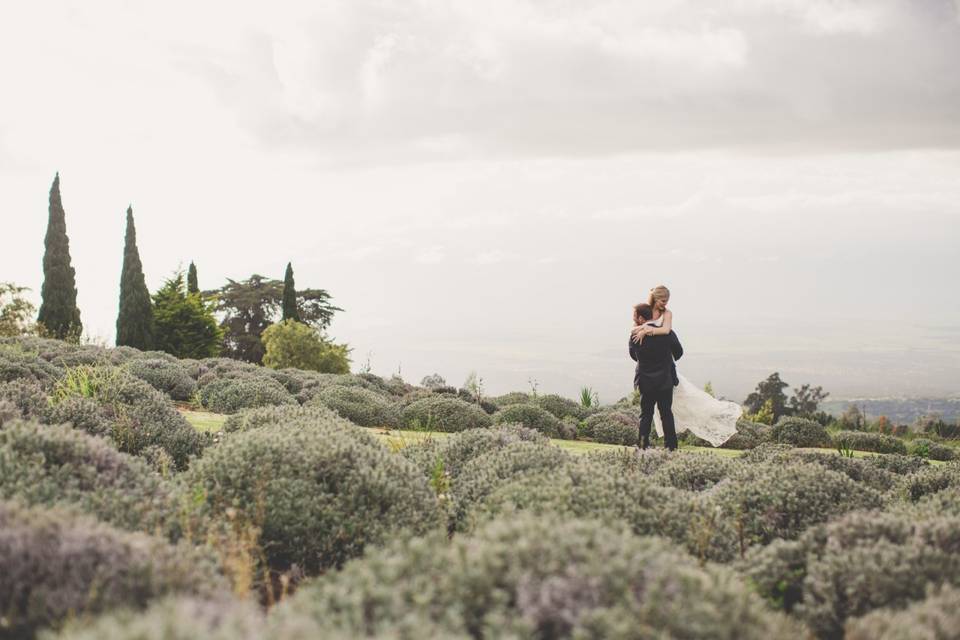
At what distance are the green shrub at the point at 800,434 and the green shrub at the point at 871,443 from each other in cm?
54

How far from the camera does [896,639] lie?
3.20 m

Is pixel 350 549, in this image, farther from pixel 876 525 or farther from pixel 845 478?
pixel 845 478

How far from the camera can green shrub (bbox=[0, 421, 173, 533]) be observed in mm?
4746

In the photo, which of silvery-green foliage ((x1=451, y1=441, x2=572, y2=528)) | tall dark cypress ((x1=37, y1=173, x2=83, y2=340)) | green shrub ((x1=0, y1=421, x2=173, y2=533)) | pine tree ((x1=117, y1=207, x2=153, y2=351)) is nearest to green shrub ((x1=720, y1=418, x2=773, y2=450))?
silvery-green foliage ((x1=451, y1=441, x2=572, y2=528))

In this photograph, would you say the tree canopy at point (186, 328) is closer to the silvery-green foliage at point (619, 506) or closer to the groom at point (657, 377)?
the groom at point (657, 377)

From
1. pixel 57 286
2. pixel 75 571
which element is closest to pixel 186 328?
pixel 57 286

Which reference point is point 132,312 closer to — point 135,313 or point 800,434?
point 135,313

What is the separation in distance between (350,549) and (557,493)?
1.38 m

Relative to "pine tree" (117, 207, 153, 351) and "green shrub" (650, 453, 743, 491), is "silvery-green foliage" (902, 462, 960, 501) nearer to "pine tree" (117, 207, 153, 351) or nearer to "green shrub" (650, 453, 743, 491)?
"green shrub" (650, 453, 743, 491)

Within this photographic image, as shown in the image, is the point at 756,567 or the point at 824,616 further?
the point at 756,567

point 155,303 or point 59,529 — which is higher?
point 155,303

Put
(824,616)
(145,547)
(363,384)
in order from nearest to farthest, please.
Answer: (145,547), (824,616), (363,384)

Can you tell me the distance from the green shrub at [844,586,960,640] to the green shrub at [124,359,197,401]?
45.4 feet

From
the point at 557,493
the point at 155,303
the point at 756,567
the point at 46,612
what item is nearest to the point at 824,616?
the point at 756,567
